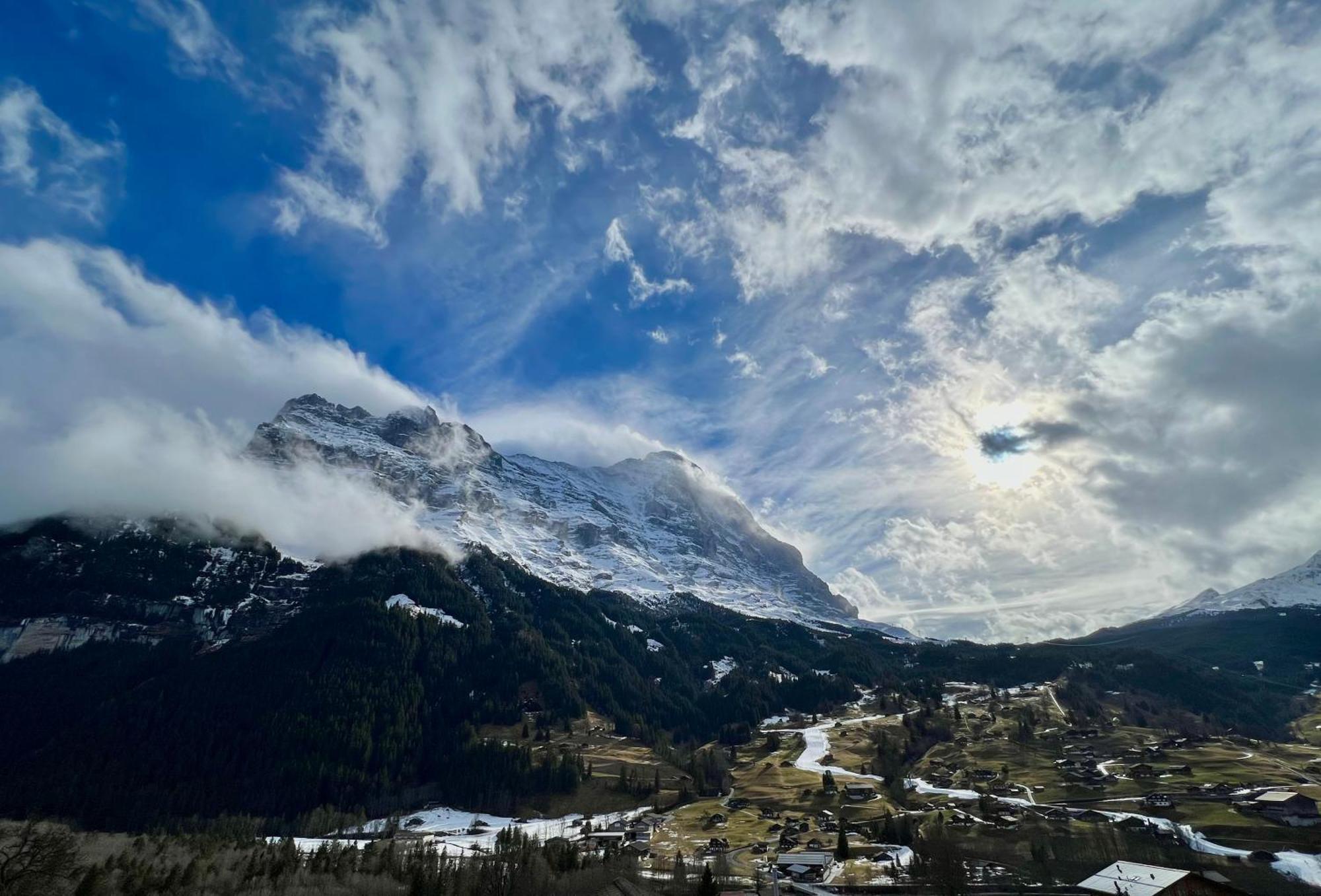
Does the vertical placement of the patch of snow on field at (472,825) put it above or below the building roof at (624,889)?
below

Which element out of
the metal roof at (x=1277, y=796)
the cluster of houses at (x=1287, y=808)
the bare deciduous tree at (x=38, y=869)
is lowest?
the cluster of houses at (x=1287, y=808)

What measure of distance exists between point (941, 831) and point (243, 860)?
12397cm

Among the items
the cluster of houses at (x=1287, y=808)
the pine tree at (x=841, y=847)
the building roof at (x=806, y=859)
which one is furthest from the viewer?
the cluster of houses at (x=1287, y=808)

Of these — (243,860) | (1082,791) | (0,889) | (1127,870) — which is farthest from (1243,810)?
(0,889)

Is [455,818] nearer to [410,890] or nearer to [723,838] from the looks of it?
[723,838]

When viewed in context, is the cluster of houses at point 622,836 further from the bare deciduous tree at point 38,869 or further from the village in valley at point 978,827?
the bare deciduous tree at point 38,869

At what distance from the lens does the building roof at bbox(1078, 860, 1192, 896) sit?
7950 centimetres

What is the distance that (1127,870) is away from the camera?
284 ft

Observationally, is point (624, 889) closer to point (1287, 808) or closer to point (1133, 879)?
point (1133, 879)

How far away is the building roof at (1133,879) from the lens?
79.5 meters

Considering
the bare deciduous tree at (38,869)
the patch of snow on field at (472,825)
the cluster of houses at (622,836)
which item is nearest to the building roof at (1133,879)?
the cluster of houses at (622,836)

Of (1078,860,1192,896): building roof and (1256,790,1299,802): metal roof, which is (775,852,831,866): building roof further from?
(1256,790,1299,802): metal roof

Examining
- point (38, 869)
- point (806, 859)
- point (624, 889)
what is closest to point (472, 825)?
point (624, 889)

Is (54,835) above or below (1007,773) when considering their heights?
above
